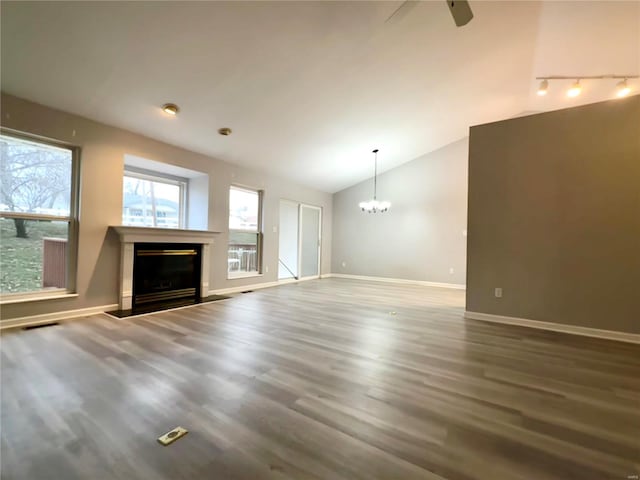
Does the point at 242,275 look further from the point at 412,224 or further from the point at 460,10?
the point at 460,10

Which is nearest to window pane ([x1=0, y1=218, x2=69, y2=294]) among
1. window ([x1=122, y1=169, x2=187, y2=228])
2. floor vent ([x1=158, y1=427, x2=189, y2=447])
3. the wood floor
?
the wood floor

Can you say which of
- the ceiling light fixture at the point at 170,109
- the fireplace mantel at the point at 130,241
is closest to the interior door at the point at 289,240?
the fireplace mantel at the point at 130,241

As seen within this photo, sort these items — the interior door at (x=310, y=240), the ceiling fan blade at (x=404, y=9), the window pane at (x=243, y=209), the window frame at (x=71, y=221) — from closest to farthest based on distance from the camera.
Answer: the ceiling fan blade at (x=404, y=9) → the window frame at (x=71, y=221) → the window pane at (x=243, y=209) → the interior door at (x=310, y=240)

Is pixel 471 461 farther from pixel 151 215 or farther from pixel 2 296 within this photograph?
pixel 151 215

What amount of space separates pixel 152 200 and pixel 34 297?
2.29 m

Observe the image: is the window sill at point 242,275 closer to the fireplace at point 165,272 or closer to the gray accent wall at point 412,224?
the fireplace at point 165,272

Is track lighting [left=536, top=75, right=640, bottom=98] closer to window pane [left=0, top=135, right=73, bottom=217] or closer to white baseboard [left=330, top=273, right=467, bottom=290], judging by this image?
white baseboard [left=330, top=273, right=467, bottom=290]

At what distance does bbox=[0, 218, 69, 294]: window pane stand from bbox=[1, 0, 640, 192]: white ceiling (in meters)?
1.52

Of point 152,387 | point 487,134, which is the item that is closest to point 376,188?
point 487,134

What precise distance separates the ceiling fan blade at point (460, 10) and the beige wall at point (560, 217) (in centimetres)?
213

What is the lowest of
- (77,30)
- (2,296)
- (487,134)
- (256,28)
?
(2,296)

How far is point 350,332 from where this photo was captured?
10.5ft

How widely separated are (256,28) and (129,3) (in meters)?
1.10

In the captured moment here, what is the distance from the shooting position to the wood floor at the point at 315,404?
1.26 m
